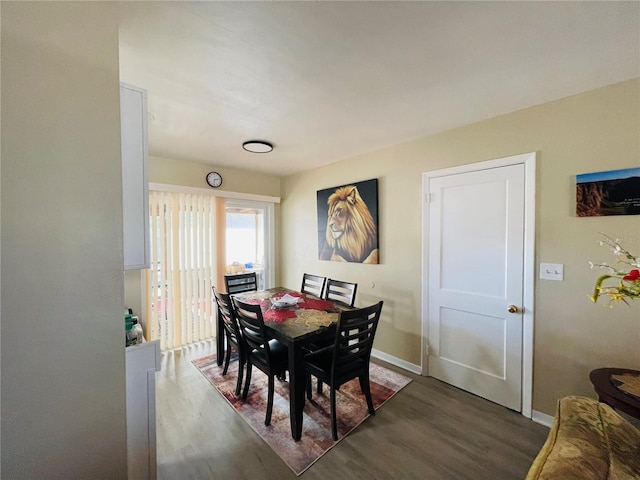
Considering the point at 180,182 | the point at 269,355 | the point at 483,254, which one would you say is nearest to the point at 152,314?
the point at 180,182

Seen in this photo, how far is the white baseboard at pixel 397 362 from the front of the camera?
2.67 meters

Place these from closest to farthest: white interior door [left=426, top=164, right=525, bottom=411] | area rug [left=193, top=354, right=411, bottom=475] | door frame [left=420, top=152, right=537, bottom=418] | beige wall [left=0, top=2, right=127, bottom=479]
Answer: beige wall [left=0, top=2, right=127, bottom=479], area rug [left=193, top=354, right=411, bottom=475], door frame [left=420, top=152, right=537, bottom=418], white interior door [left=426, top=164, right=525, bottom=411]

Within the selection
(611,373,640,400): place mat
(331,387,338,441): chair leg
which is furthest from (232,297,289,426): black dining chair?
(611,373,640,400): place mat

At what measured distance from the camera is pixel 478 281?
2.25m

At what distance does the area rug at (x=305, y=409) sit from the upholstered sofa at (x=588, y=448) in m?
1.26

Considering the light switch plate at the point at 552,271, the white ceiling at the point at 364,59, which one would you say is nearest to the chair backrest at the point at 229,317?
the white ceiling at the point at 364,59

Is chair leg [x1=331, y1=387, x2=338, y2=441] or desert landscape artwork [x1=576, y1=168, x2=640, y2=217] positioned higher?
desert landscape artwork [x1=576, y1=168, x2=640, y2=217]

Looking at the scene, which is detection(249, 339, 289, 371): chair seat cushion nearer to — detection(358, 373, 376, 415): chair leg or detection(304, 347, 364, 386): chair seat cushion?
detection(304, 347, 364, 386): chair seat cushion

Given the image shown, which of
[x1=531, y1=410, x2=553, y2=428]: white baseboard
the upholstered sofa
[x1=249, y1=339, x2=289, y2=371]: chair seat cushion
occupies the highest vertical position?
the upholstered sofa

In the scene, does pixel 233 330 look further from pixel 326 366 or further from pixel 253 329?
pixel 326 366

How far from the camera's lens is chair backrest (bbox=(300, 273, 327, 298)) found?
305 cm

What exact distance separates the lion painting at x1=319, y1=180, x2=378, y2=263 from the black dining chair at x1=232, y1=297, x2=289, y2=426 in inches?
57.9

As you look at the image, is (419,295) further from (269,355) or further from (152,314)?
(152,314)

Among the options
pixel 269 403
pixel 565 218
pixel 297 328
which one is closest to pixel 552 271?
pixel 565 218
